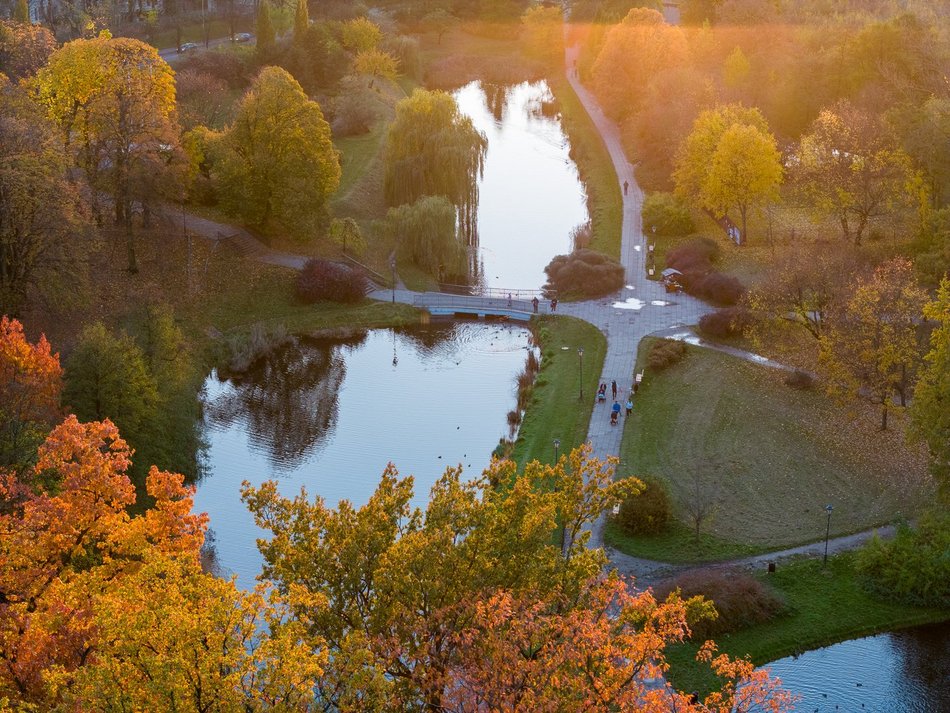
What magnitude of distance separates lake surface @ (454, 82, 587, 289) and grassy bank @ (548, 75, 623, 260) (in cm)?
86

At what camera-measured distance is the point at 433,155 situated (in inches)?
2542

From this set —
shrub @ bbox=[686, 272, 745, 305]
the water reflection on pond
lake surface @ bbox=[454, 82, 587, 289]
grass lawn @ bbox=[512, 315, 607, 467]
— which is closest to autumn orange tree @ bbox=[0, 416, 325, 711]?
the water reflection on pond

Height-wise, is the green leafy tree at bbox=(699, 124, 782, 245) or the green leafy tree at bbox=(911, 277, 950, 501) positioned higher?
the green leafy tree at bbox=(699, 124, 782, 245)

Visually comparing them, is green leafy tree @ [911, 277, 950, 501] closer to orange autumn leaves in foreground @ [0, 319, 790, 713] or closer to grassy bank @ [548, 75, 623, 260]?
orange autumn leaves in foreground @ [0, 319, 790, 713]

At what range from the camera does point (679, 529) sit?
3569 cm

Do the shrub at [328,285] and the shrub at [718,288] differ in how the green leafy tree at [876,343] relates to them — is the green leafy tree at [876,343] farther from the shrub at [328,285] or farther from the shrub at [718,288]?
the shrub at [328,285]

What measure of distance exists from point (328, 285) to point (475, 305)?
7460 mm

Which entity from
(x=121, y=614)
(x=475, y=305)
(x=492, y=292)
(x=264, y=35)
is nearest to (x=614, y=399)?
(x=475, y=305)

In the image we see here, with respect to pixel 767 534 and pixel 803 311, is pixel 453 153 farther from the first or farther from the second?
pixel 767 534

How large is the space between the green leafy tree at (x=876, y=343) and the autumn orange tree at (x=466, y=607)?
818 inches

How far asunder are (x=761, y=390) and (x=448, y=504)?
25.9 m

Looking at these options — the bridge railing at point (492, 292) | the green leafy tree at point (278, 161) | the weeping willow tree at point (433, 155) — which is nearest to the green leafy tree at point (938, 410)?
the bridge railing at point (492, 292)

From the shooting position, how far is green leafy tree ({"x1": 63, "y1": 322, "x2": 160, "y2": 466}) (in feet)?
118

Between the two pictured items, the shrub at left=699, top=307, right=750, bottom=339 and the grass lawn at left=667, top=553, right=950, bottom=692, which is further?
the shrub at left=699, top=307, right=750, bottom=339
